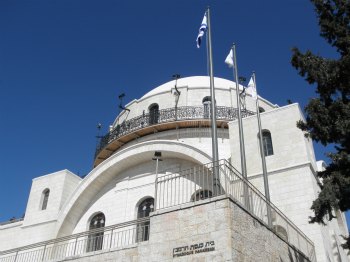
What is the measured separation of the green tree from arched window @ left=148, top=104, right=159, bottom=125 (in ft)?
39.2

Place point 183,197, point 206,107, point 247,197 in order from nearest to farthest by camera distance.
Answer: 1. point 247,197
2. point 183,197
3. point 206,107

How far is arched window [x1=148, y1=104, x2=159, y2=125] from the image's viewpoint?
22.9 metres

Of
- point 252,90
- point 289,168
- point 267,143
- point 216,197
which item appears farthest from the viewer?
point 267,143

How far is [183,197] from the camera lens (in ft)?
45.5

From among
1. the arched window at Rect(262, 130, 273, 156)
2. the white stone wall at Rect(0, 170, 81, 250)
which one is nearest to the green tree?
the arched window at Rect(262, 130, 273, 156)

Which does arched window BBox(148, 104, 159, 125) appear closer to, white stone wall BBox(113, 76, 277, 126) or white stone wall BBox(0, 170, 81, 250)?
white stone wall BBox(113, 76, 277, 126)

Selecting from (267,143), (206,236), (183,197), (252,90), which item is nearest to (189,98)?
(252,90)

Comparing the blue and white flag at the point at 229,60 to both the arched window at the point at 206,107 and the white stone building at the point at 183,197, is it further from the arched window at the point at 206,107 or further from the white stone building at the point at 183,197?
the arched window at the point at 206,107

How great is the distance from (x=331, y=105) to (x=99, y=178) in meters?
12.8

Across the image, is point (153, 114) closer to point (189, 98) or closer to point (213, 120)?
point (189, 98)

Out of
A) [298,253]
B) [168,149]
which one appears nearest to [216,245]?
[298,253]

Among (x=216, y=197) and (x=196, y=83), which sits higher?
(x=196, y=83)

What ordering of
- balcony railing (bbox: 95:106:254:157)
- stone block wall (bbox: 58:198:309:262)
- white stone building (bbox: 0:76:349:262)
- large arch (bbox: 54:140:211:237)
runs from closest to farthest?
stone block wall (bbox: 58:198:309:262) < white stone building (bbox: 0:76:349:262) < large arch (bbox: 54:140:211:237) < balcony railing (bbox: 95:106:254:157)

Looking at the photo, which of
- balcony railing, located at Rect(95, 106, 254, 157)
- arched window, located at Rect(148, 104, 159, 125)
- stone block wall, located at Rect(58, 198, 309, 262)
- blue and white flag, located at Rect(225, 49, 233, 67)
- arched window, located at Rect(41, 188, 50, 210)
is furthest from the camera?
arched window, located at Rect(148, 104, 159, 125)
